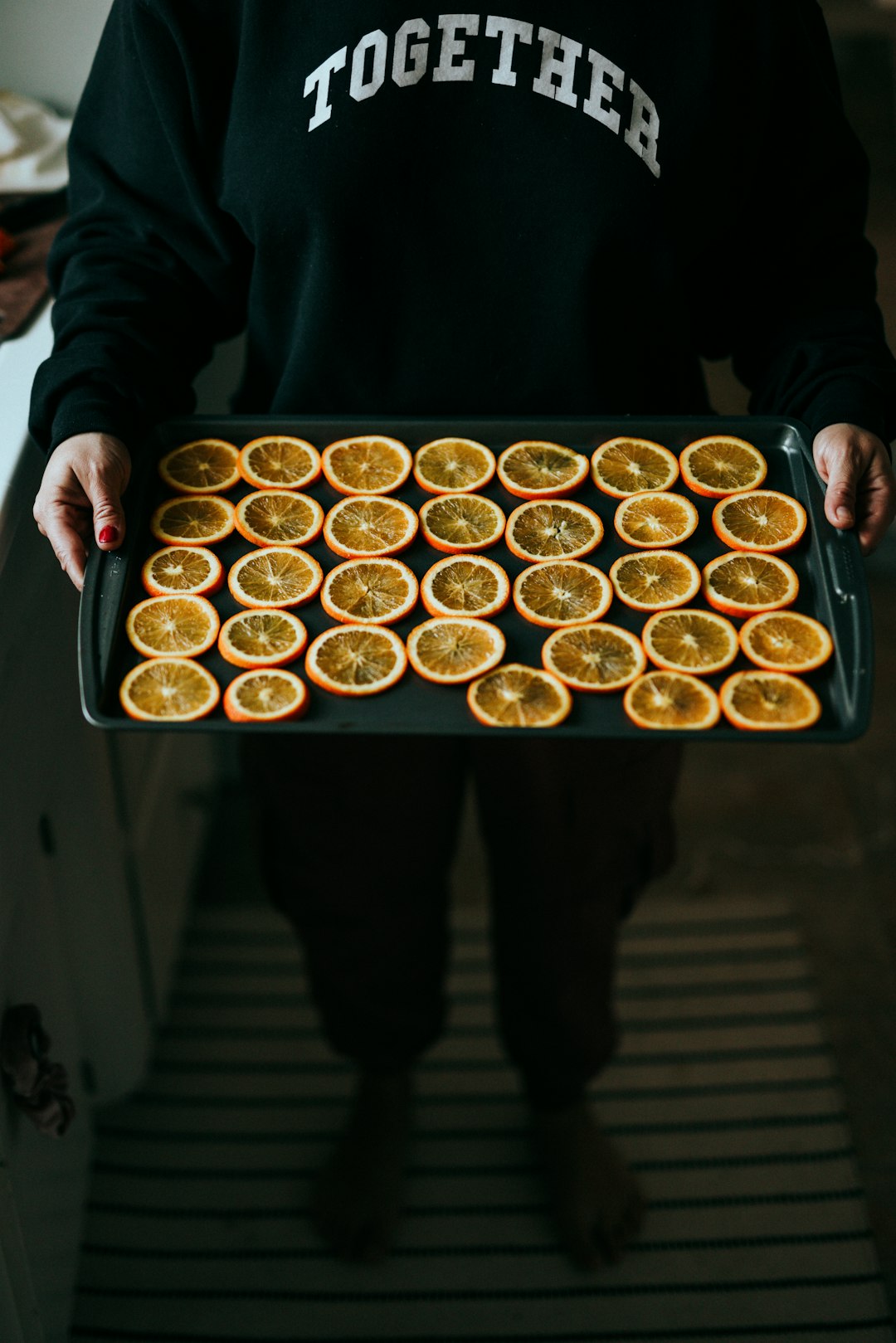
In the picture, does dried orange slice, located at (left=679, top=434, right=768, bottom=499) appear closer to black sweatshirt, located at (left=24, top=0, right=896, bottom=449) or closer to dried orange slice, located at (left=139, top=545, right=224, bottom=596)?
black sweatshirt, located at (left=24, top=0, right=896, bottom=449)

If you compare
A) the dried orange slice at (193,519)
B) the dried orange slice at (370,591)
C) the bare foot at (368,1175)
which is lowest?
Result: the bare foot at (368,1175)

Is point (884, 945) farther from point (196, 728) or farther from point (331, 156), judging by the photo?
point (331, 156)

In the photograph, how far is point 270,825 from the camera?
1.38m

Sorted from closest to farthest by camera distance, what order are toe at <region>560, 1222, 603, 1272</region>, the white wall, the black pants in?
the black pants, the white wall, toe at <region>560, 1222, 603, 1272</region>

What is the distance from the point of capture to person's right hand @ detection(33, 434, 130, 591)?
1.03 meters

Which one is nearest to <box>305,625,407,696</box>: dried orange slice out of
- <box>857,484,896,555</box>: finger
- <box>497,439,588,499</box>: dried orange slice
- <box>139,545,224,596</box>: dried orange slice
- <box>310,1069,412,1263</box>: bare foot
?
<box>139,545,224,596</box>: dried orange slice

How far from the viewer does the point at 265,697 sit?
1018mm

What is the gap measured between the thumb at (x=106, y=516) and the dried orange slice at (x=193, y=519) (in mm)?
94

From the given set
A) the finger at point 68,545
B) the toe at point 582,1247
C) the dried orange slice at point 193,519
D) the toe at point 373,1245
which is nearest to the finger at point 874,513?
the dried orange slice at point 193,519

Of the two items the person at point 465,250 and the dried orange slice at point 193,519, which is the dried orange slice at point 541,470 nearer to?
the person at point 465,250

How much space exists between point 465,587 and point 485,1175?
3.28 feet

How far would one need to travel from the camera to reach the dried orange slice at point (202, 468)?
117cm

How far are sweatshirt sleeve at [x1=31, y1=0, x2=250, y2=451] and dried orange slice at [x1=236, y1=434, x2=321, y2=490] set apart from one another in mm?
109

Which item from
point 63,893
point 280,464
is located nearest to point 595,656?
point 280,464
